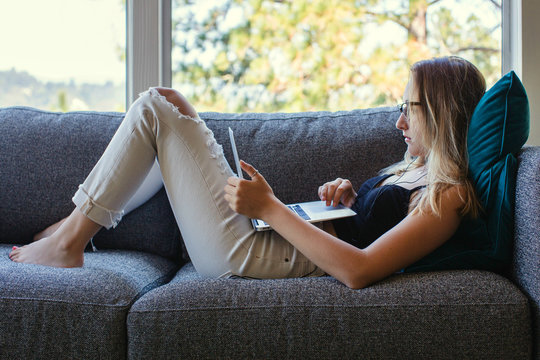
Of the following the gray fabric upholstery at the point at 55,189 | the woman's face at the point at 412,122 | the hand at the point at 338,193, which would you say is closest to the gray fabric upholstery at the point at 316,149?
the hand at the point at 338,193

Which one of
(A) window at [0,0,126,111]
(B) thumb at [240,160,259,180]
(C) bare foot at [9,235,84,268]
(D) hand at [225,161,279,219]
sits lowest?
(C) bare foot at [9,235,84,268]

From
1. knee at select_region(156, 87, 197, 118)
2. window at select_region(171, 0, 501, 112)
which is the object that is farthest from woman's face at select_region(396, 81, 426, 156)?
window at select_region(171, 0, 501, 112)

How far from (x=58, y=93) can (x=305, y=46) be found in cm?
125

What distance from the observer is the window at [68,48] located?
7.25 ft

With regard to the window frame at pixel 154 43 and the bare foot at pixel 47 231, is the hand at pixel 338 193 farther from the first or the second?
the window frame at pixel 154 43

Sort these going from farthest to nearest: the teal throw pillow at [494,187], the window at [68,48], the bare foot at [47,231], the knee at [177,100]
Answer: the window at [68,48], the bare foot at [47,231], the knee at [177,100], the teal throw pillow at [494,187]

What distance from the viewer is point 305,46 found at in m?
2.29

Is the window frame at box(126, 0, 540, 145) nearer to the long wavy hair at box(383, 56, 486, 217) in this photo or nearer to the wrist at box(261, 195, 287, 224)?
the long wavy hair at box(383, 56, 486, 217)

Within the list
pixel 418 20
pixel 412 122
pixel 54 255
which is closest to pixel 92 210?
pixel 54 255

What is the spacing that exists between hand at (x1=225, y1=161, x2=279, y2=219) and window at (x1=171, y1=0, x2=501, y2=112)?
3.84ft

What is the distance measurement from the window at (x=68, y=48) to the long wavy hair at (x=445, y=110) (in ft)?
4.92

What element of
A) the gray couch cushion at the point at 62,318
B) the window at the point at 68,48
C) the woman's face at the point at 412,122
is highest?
the window at the point at 68,48

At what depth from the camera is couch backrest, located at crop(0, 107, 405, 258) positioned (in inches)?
63.4

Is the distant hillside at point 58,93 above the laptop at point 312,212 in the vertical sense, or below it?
above
